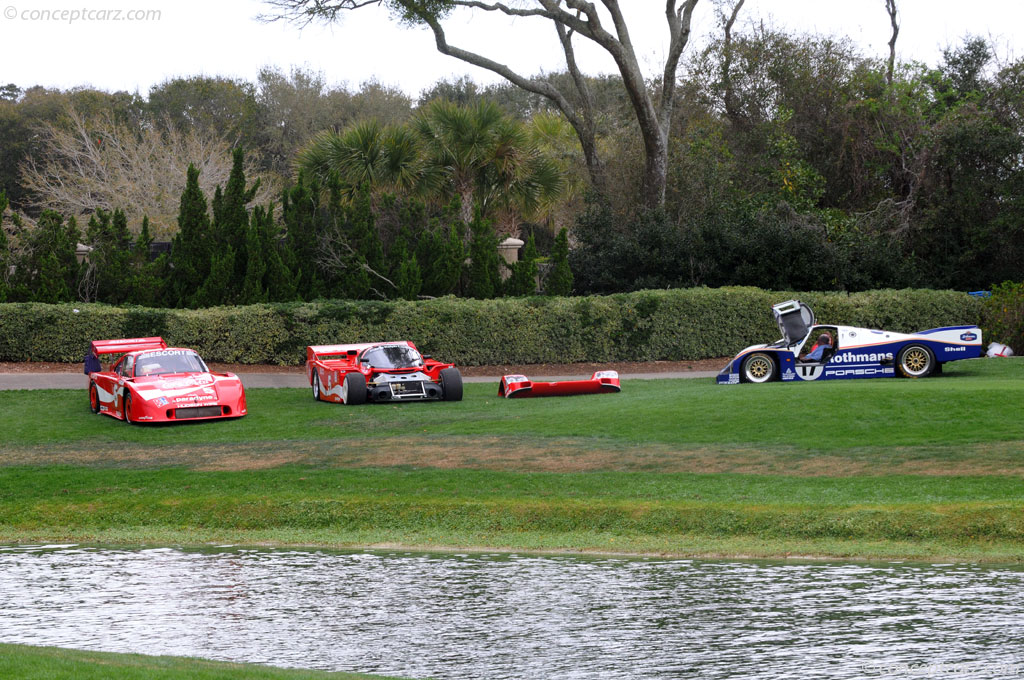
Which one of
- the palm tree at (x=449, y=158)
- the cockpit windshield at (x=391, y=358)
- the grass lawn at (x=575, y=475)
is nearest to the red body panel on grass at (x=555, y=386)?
the grass lawn at (x=575, y=475)

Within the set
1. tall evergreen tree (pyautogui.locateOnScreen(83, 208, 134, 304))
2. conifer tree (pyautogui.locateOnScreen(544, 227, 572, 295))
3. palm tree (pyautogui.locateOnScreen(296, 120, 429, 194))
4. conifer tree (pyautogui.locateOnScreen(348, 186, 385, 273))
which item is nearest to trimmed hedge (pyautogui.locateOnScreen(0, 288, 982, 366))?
tall evergreen tree (pyautogui.locateOnScreen(83, 208, 134, 304))

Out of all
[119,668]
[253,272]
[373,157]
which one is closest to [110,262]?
[253,272]

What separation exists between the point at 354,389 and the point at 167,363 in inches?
130

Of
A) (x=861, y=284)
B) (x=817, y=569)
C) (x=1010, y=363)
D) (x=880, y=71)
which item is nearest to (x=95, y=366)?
(x=817, y=569)

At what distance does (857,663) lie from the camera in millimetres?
6484

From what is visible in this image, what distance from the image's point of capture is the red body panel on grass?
21.0m

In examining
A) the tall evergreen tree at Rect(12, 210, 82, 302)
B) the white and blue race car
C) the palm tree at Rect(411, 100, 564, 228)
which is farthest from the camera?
the palm tree at Rect(411, 100, 564, 228)

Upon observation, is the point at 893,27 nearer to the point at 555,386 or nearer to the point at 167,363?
the point at 555,386

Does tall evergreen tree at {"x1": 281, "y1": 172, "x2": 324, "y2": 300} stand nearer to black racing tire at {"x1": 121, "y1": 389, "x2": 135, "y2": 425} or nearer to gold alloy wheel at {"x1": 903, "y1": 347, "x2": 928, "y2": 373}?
black racing tire at {"x1": 121, "y1": 389, "x2": 135, "y2": 425}

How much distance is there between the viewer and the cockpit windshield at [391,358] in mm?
20913

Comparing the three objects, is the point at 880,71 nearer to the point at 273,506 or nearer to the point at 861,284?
the point at 861,284

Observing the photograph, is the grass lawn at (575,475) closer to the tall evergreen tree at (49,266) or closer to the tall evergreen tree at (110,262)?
the tall evergreen tree at (49,266)

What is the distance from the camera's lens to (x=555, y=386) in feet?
69.5

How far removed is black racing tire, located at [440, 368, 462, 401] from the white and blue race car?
587 cm
